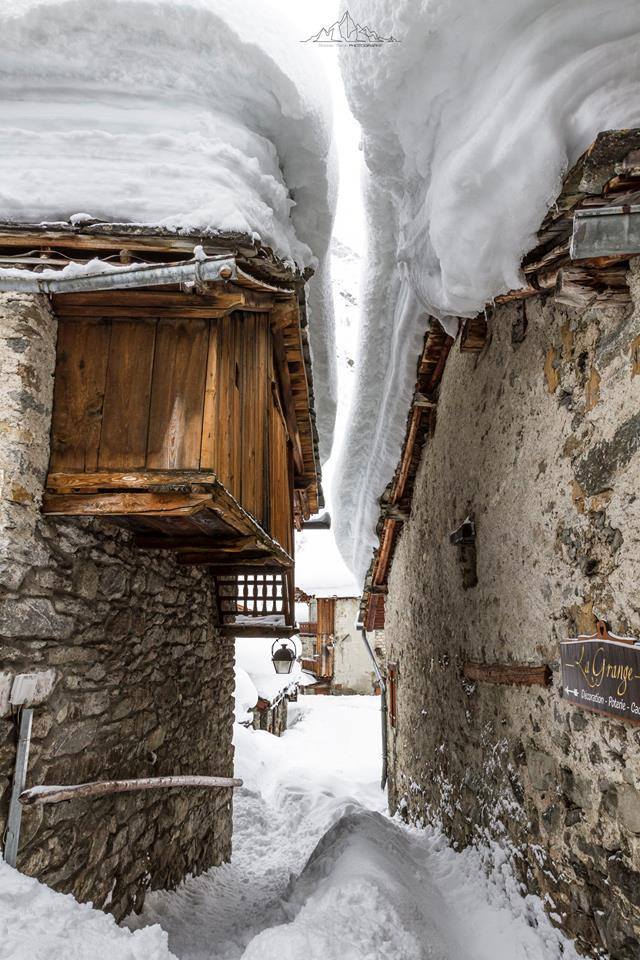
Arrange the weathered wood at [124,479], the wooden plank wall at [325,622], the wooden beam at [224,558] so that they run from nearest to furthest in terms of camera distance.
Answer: the weathered wood at [124,479] → the wooden beam at [224,558] → the wooden plank wall at [325,622]

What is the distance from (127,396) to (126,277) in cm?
58

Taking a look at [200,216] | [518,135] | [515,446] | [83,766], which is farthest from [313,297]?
[83,766]

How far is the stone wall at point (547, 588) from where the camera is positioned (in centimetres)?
206

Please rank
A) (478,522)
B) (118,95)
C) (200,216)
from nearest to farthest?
1. (200,216)
2. (118,95)
3. (478,522)

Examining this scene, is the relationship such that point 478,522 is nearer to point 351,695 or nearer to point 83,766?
point 83,766

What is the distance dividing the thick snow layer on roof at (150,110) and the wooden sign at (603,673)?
2209 mm

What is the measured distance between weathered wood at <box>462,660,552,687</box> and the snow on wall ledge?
1.70 m

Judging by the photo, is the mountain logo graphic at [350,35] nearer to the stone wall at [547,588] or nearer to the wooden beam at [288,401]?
the stone wall at [547,588]

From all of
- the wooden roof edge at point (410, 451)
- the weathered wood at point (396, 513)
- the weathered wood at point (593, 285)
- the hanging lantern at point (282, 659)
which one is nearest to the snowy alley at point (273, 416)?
the weathered wood at point (593, 285)

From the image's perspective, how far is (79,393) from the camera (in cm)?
281

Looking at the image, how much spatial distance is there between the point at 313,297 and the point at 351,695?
20569mm

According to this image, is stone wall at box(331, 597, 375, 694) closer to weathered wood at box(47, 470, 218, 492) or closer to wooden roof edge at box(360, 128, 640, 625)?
weathered wood at box(47, 470, 218, 492)

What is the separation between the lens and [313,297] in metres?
4.20

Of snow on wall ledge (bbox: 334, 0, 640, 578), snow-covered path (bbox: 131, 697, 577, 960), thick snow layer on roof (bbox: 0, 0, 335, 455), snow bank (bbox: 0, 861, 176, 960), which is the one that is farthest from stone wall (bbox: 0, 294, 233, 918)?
snow on wall ledge (bbox: 334, 0, 640, 578)
